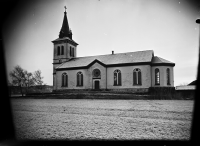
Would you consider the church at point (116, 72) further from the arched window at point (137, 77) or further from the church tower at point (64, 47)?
the church tower at point (64, 47)

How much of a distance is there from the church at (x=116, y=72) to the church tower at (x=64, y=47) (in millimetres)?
243

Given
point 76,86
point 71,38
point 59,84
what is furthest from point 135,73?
point 71,38

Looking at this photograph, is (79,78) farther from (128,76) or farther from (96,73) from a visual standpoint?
(128,76)

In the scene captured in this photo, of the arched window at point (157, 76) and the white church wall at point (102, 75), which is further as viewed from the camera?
the white church wall at point (102, 75)

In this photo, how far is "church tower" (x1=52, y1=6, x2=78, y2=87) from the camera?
3223 cm

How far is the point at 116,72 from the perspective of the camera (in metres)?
24.9

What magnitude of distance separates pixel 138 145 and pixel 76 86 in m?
25.3

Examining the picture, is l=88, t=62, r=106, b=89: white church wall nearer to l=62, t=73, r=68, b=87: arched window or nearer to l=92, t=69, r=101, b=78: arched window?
l=92, t=69, r=101, b=78: arched window

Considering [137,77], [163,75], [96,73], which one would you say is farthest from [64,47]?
[163,75]

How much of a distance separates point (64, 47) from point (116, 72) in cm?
1523

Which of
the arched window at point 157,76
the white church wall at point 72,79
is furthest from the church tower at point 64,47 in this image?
the arched window at point 157,76

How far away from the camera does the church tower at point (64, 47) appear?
3223 centimetres

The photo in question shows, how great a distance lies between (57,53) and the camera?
108ft

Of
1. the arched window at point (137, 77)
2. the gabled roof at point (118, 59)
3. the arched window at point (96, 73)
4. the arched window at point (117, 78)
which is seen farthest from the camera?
the arched window at point (96, 73)
